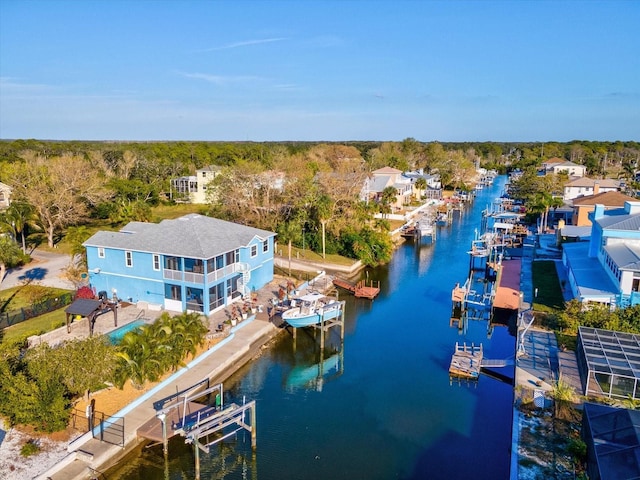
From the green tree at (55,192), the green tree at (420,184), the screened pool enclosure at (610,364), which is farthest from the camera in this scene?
the green tree at (420,184)

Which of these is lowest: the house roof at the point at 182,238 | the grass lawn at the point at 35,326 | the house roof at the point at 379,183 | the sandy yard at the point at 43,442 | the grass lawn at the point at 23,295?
the sandy yard at the point at 43,442

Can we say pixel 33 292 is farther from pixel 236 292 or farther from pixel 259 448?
pixel 259 448

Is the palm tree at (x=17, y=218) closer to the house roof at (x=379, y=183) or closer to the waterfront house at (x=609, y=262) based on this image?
the waterfront house at (x=609, y=262)

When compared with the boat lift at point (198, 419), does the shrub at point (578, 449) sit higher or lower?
higher

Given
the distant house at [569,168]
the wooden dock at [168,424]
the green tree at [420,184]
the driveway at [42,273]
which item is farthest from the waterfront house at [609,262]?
the distant house at [569,168]

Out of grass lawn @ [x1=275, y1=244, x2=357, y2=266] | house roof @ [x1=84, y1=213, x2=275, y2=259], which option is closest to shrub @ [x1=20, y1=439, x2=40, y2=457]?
house roof @ [x1=84, y1=213, x2=275, y2=259]

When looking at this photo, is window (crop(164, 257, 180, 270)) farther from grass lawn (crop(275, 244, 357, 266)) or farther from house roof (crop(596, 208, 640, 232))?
house roof (crop(596, 208, 640, 232))

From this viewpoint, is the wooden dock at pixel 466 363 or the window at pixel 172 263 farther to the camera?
the window at pixel 172 263

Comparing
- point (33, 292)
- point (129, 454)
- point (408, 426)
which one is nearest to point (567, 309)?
point (408, 426)
